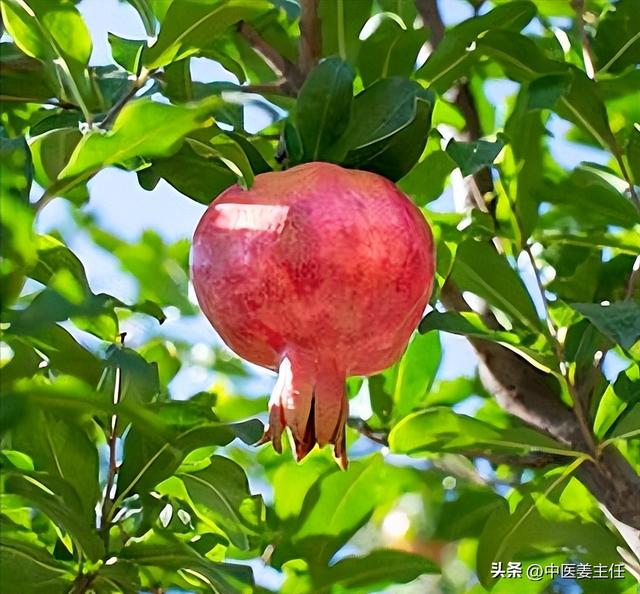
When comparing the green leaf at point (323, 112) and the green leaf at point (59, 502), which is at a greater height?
the green leaf at point (323, 112)

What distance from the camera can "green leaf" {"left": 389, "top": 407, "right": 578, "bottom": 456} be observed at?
42.3 inches

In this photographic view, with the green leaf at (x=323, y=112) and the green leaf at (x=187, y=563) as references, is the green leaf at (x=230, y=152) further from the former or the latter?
the green leaf at (x=187, y=563)

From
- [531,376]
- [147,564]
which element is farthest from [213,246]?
[531,376]

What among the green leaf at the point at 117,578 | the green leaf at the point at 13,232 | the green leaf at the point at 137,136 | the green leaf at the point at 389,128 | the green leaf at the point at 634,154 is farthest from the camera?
the green leaf at the point at 634,154

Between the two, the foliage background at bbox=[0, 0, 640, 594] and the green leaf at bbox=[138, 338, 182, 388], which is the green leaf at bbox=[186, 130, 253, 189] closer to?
the foliage background at bbox=[0, 0, 640, 594]

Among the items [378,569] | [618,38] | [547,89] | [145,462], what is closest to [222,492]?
[145,462]

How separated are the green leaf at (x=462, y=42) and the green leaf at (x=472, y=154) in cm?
14

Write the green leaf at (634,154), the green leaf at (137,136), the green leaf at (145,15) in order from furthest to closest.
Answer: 1. the green leaf at (634,154)
2. the green leaf at (145,15)
3. the green leaf at (137,136)

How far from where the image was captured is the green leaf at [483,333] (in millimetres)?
1041

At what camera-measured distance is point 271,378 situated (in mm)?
1332

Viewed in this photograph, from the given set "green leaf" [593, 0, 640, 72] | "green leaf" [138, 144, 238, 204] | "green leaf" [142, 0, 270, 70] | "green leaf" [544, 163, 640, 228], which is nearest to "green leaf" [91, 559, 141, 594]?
"green leaf" [138, 144, 238, 204]

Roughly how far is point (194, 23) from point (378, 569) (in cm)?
58

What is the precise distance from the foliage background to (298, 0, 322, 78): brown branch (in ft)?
0.09

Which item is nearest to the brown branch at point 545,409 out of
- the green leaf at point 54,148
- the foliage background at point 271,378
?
the foliage background at point 271,378
